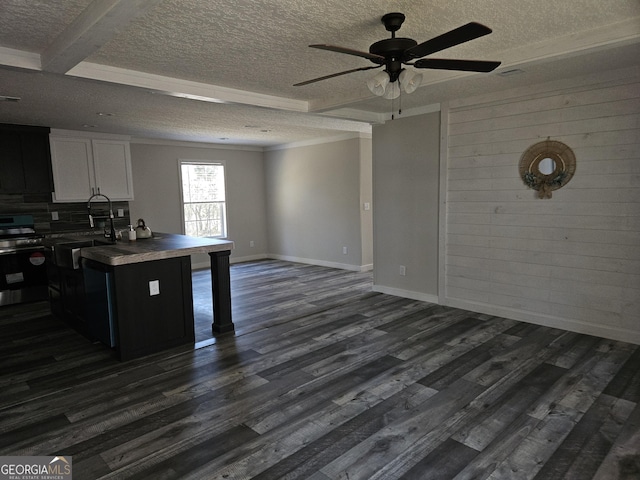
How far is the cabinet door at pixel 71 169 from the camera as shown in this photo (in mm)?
5734

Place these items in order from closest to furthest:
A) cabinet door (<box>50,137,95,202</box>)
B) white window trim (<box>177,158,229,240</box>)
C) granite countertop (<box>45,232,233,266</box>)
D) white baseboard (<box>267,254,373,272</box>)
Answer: granite countertop (<box>45,232,233,266</box>) → cabinet door (<box>50,137,95,202</box>) → white baseboard (<box>267,254,373,272</box>) → white window trim (<box>177,158,229,240</box>)

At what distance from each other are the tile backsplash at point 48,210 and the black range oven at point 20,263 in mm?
138

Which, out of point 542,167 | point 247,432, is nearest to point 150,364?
point 247,432

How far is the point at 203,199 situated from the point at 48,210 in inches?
105

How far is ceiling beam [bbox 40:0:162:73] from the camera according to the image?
6.72ft

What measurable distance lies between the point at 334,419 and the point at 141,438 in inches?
45.7

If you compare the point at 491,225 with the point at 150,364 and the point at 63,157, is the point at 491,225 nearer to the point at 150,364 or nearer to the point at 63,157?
the point at 150,364

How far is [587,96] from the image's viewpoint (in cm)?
370

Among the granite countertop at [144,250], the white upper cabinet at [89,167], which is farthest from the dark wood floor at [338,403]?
the white upper cabinet at [89,167]

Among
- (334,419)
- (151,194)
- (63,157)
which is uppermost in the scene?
(63,157)

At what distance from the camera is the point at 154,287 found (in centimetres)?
361

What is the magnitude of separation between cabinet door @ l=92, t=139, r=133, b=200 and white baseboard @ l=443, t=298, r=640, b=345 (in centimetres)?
512

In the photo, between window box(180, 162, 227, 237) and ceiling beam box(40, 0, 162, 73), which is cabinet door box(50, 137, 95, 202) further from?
ceiling beam box(40, 0, 162, 73)

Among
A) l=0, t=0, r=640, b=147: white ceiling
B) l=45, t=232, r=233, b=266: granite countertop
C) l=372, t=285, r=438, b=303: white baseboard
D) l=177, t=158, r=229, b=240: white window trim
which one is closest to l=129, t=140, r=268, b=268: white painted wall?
l=177, t=158, r=229, b=240: white window trim
